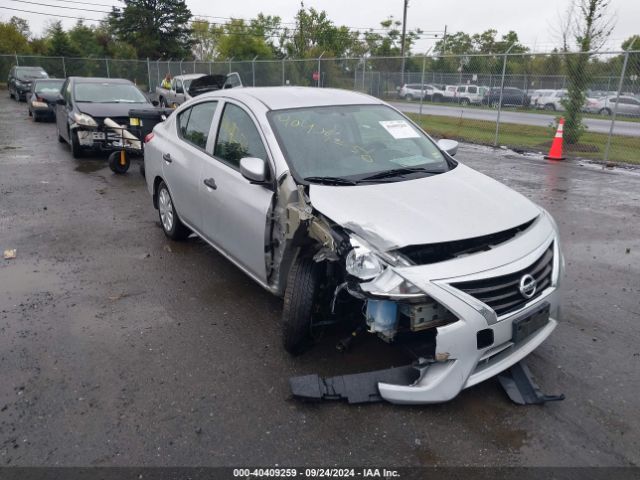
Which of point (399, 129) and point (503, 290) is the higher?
point (399, 129)

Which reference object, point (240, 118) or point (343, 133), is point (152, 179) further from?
point (343, 133)

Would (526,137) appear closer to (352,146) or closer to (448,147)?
(448,147)

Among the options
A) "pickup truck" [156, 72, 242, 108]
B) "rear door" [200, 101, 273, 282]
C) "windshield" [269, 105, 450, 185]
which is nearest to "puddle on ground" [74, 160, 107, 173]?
"pickup truck" [156, 72, 242, 108]

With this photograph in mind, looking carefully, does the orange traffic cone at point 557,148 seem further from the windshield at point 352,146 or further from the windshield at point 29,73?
the windshield at point 29,73

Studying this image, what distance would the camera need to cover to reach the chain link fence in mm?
13195

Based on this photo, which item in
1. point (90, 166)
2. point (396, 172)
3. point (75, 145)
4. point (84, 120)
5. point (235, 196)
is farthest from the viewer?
point (75, 145)

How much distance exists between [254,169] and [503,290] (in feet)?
6.21

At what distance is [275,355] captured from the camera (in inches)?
147

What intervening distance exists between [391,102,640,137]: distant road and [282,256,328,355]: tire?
1305 cm

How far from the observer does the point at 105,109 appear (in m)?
11.0

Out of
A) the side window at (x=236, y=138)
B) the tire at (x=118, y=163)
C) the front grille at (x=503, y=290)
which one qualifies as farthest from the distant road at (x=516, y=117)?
the front grille at (x=503, y=290)

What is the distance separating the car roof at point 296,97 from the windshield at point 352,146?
9 centimetres

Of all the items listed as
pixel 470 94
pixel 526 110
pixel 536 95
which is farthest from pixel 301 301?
pixel 470 94

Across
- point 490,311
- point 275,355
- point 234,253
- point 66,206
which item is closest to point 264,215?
point 234,253
